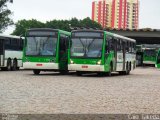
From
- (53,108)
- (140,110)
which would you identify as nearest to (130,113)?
(140,110)

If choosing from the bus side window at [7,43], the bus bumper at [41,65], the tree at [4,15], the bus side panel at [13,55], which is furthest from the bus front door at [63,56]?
the tree at [4,15]

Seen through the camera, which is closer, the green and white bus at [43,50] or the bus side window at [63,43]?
the green and white bus at [43,50]

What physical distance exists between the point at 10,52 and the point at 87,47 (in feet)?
36.9

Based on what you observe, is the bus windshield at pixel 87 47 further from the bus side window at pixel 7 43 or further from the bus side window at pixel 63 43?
the bus side window at pixel 7 43

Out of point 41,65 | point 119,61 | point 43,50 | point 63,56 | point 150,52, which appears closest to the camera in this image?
point 41,65

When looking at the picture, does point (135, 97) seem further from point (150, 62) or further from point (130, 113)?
point (150, 62)

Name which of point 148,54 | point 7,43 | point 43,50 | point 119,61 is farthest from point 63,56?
point 148,54

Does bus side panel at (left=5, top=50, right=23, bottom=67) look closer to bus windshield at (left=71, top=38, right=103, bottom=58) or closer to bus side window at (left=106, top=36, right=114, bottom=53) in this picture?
bus windshield at (left=71, top=38, right=103, bottom=58)

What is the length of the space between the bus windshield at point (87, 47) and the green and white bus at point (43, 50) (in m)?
1.30

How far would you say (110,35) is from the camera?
33.6 m

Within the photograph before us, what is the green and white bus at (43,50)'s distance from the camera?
32750mm

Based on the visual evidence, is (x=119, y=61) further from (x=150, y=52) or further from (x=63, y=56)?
(x=150, y=52)

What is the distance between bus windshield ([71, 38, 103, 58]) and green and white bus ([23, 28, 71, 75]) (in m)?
1.30

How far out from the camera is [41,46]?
3303 cm
